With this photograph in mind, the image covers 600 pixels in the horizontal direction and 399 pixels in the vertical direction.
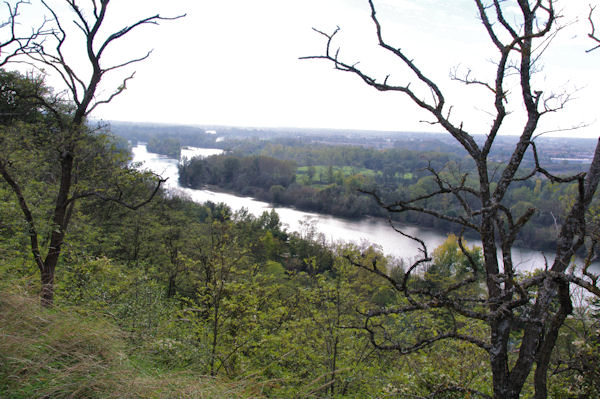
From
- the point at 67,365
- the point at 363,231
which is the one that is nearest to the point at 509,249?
the point at 67,365

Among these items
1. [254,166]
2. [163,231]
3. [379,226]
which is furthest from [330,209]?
[163,231]

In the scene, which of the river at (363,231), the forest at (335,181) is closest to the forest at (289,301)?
the river at (363,231)

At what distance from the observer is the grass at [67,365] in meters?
2.35

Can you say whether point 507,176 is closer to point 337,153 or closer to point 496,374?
point 496,374

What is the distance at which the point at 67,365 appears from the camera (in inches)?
104

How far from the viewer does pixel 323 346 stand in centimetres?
782

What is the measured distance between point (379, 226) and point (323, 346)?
39.5 meters

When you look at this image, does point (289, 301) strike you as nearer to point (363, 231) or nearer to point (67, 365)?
point (67, 365)

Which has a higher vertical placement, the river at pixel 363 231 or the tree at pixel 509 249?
the tree at pixel 509 249

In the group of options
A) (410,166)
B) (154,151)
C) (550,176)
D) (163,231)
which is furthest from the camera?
(154,151)

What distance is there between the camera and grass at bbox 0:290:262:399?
7.72 feet

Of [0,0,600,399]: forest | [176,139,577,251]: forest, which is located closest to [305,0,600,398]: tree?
[0,0,600,399]: forest

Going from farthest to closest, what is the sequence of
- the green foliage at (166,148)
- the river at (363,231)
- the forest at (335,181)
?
the green foliage at (166,148) → the forest at (335,181) → the river at (363,231)

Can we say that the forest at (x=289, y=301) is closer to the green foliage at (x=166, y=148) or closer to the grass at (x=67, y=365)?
the grass at (x=67, y=365)
